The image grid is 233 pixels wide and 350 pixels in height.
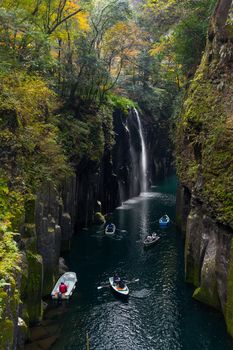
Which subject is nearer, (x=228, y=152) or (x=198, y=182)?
(x=228, y=152)

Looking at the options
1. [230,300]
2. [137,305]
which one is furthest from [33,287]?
[230,300]

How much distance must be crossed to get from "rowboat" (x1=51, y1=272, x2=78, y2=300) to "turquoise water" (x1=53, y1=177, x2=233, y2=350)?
0.72 m

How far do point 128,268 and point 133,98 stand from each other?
4101cm

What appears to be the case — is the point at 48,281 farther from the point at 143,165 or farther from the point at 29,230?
the point at 143,165

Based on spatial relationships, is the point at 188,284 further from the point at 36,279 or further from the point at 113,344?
the point at 36,279

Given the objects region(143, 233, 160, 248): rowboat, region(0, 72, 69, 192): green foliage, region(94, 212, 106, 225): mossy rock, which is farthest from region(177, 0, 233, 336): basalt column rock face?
region(94, 212, 106, 225): mossy rock

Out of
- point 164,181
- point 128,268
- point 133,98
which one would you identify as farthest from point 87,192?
point 164,181

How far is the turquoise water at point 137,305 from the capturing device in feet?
65.6

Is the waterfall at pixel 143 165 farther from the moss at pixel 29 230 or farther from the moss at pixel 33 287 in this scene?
the moss at pixel 33 287

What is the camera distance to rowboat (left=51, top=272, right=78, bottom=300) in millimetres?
23625

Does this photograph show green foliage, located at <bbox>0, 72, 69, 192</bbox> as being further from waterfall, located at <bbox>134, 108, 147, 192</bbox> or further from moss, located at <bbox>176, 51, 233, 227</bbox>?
waterfall, located at <bbox>134, 108, 147, 192</bbox>

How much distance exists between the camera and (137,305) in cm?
2414

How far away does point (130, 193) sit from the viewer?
63.0m

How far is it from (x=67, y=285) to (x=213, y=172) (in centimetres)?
1300
